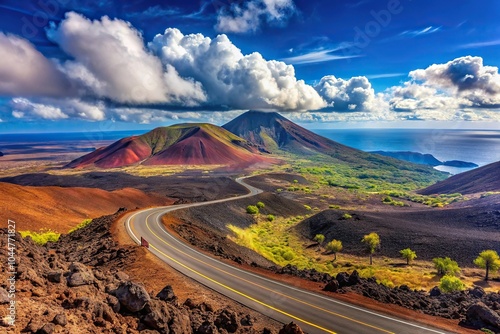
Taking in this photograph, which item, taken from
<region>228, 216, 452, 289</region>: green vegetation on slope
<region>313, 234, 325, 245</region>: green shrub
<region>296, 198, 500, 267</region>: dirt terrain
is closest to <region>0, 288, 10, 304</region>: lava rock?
<region>228, 216, 452, 289</region>: green vegetation on slope

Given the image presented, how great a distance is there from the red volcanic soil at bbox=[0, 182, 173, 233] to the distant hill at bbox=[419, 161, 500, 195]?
4620 inches

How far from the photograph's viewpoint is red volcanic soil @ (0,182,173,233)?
4341 centimetres

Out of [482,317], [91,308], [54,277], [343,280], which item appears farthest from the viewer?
[343,280]

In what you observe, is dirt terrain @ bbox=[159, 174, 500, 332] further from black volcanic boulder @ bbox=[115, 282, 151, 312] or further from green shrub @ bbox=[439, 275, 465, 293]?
black volcanic boulder @ bbox=[115, 282, 151, 312]

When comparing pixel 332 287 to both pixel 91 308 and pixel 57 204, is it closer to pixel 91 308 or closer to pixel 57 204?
pixel 91 308

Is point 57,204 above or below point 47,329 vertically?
below

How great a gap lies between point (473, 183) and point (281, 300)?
139 metres

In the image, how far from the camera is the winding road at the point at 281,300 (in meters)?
16.1

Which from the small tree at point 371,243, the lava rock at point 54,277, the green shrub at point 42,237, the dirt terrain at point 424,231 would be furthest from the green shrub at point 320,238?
the lava rock at point 54,277

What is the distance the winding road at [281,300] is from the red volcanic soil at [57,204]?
24568 millimetres

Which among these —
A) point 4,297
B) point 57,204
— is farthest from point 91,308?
point 57,204

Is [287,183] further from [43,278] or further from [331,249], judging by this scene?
[43,278]

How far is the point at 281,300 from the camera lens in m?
19.6

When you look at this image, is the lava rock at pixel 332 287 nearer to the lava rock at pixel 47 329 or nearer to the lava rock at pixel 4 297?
the lava rock at pixel 47 329
